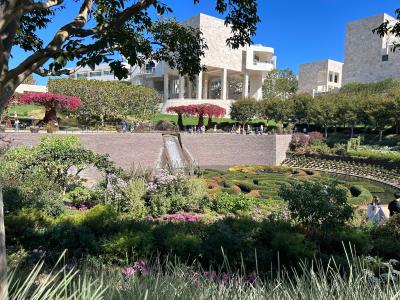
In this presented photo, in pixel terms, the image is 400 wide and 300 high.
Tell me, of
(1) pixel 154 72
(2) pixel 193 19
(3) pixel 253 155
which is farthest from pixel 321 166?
(1) pixel 154 72

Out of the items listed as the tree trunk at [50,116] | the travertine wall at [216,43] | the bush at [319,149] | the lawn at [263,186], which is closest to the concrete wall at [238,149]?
the bush at [319,149]

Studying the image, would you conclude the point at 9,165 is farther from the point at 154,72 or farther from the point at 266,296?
the point at 154,72

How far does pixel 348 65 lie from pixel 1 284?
81.9 meters

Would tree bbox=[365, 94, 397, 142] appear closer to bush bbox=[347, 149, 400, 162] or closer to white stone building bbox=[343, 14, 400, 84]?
bush bbox=[347, 149, 400, 162]

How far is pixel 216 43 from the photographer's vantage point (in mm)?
55531

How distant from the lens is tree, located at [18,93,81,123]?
25703 millimetres

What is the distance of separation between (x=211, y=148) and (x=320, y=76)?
65.4 meters

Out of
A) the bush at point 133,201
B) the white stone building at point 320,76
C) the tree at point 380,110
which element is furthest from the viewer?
the white stone building at point 320,76

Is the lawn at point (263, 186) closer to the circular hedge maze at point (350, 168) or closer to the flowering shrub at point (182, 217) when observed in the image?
the circular hedge maze at point (350, 168)

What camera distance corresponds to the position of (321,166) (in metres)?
30.5

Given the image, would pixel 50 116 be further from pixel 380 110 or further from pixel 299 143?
pixel 380 110

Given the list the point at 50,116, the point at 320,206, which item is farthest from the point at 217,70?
the point at 320,206

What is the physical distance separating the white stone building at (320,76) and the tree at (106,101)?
57210 mm

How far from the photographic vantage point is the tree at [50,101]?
1012 inches
